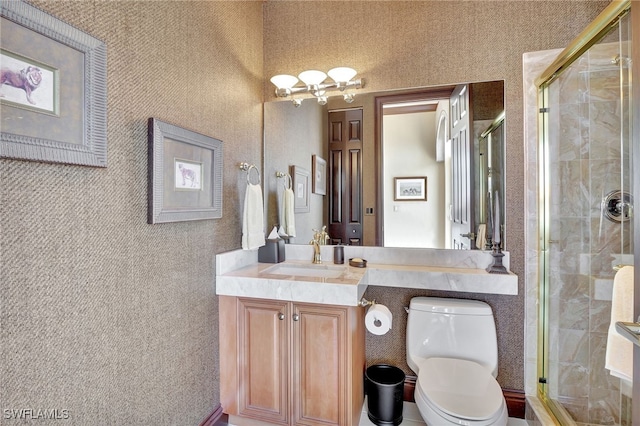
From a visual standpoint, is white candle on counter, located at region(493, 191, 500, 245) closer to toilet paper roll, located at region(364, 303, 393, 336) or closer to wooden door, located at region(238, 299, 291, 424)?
toilet paper roll, located at region(364, 303, 393, 336)

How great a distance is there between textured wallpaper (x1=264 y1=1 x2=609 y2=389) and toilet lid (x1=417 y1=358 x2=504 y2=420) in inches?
15.9

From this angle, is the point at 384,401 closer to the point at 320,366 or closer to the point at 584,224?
the point at 320,366

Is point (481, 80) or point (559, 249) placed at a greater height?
point (481, 80)

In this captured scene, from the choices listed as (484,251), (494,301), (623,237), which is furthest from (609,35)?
(494,301)

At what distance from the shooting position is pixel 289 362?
1.68m

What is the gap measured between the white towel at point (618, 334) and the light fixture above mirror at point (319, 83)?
1719mm

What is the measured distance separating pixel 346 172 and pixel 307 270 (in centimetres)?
73

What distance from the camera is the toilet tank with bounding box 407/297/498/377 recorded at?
1768 mm

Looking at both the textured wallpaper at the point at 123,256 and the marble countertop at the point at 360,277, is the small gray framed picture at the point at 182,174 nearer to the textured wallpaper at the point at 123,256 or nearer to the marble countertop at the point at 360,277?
the textured wallpaper at the point at 123,256

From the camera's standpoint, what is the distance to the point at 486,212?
1.96 metres

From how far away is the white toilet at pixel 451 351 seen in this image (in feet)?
4.80

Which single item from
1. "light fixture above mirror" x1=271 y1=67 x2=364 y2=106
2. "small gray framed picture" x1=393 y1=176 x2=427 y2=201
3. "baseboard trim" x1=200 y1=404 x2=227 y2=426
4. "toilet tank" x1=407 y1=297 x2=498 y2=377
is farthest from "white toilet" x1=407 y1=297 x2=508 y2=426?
"light fixture above mirror" x1=271 y1=67 x2=364 y2=106

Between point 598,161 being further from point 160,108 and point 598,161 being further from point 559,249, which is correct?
point 160,108

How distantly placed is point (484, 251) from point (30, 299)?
2.15 metres
